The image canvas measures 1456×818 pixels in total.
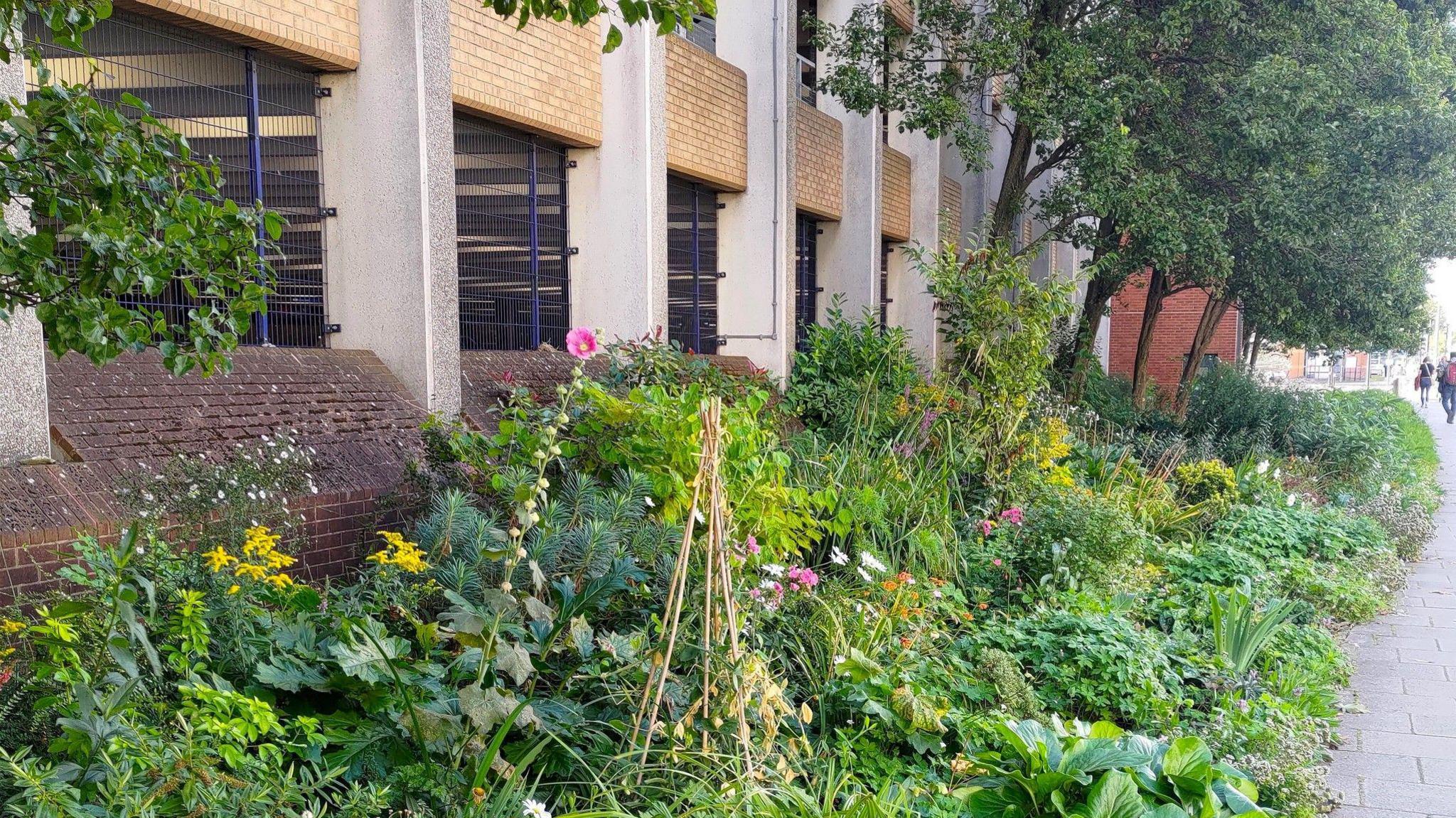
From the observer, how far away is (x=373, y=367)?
7.08m

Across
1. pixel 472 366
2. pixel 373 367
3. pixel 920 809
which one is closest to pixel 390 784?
pixel 920 809

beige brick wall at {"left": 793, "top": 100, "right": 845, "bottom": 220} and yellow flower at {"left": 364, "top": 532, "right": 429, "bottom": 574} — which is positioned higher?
beige brick wall at {"left": 793, "top": 100, "right": 845, "bottom": 220}

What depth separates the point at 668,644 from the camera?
11.4 feet

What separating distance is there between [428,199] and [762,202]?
5560mm

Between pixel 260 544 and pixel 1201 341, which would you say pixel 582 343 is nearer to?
pixel 260 544

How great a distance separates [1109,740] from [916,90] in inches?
380

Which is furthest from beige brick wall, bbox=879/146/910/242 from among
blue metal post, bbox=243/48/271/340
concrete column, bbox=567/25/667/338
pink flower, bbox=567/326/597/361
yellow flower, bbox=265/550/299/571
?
yellow flower, bbox=265/550/299/571

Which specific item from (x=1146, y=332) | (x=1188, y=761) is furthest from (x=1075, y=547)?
(x=1146, y=332)

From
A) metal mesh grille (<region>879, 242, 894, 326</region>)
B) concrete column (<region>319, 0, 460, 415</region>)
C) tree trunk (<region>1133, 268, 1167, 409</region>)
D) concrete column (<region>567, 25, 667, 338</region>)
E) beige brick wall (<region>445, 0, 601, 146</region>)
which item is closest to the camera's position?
concrete column (<region>319, 0, 460, 415</region>)

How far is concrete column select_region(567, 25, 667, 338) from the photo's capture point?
9.38 meters

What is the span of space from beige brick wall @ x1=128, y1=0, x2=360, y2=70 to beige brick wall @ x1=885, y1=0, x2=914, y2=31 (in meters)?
8.50

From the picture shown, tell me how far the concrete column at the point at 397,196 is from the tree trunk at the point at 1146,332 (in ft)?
42.7

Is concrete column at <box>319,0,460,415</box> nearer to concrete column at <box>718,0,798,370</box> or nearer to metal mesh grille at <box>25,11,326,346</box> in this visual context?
metal mesh grille at <box>25,11,326,346</box>

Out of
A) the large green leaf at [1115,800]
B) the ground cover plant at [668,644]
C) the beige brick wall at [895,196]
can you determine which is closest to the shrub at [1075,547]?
the ground cover plant at [668,644]
